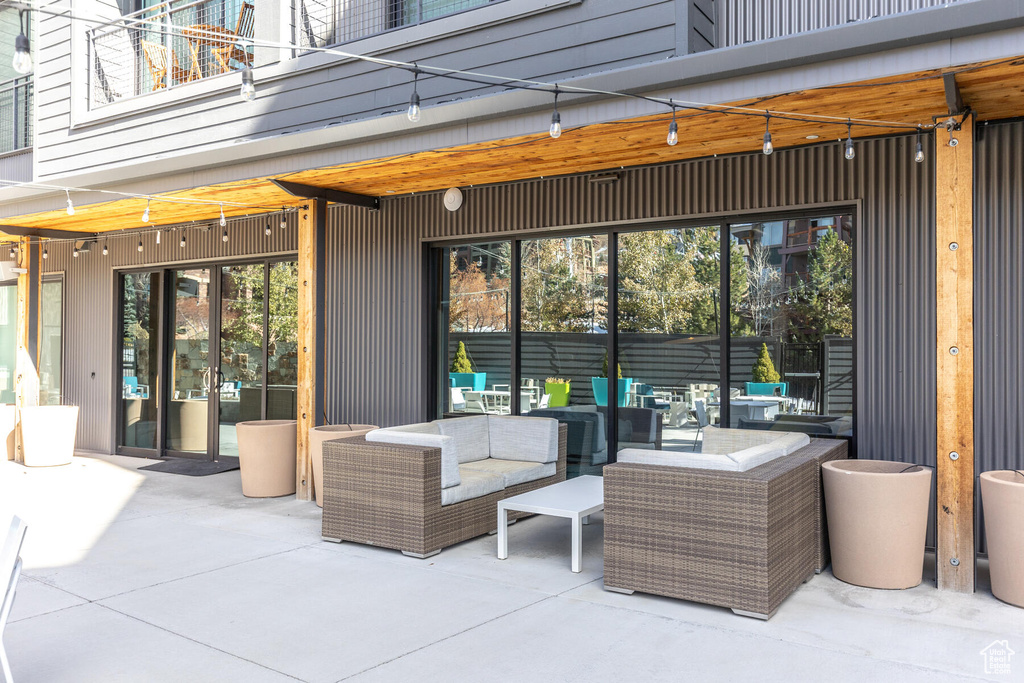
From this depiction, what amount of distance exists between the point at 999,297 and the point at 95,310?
934 centimetres

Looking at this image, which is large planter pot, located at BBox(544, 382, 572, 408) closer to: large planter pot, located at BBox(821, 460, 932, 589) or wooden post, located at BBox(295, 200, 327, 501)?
wooden post, located at BBox(295, 200, 327, 501)

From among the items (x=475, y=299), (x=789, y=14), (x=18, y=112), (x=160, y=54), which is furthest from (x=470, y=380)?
(x=18, y=112)

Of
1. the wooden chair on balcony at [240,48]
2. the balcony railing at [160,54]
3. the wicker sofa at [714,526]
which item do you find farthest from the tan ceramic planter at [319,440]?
the balcony railing at [160,54]

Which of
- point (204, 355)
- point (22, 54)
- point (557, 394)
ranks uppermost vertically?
point (22, 54)

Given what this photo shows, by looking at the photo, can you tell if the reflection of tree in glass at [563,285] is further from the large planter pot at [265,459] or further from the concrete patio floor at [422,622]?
the large planter pot at [265,459]

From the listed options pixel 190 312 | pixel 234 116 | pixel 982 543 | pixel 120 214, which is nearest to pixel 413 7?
pixel 234 116

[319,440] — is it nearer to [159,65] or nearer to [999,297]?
[159,65]

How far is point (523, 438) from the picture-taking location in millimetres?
6023

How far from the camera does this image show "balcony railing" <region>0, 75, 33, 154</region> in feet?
32.8

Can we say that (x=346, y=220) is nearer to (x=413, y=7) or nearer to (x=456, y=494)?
(x=413, y=7)

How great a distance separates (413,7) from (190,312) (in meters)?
4.43

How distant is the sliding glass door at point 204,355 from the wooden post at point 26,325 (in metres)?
1.05

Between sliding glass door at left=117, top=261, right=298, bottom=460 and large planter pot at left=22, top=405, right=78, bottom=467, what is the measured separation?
2.69 ft

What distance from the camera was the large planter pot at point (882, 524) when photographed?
Result: 13.7ft
